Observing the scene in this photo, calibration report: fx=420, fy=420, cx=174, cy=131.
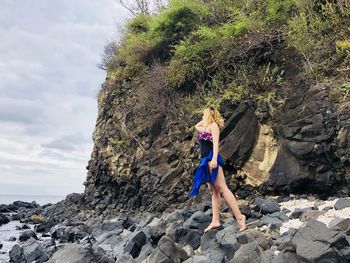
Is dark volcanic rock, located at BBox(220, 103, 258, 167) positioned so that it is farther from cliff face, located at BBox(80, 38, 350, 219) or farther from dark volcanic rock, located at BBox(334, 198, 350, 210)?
dark volcanic rock, located at BBox(334, 198, 350, 210)

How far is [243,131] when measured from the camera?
40.2 ft

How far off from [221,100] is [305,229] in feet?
26.0

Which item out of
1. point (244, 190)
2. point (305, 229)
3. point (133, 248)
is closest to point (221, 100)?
point (244, 190)

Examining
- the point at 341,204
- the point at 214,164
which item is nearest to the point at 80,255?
the point at 214,164

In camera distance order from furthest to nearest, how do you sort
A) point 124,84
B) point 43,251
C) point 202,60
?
1. point 124,84
2. point 202,60
3. point 43,251

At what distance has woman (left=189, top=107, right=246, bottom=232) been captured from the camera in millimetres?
7453

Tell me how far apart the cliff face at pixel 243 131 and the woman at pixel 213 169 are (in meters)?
3.63

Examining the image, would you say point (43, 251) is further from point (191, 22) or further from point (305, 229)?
point (191, 22)

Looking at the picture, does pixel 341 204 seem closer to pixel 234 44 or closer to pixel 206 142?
pixel 206 142

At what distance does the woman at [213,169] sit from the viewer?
24.5 ft

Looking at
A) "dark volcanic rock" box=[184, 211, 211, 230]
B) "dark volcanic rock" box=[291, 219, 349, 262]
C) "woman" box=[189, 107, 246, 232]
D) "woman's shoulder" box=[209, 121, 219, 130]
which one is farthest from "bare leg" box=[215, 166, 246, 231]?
"dark volcanic rock" box=[291, 219, 349, 262]

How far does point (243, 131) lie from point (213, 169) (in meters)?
4.99

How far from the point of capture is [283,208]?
30.1 ft

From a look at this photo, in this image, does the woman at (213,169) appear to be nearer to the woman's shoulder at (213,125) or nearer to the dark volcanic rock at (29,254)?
the woman's shoulder at (213,125)
